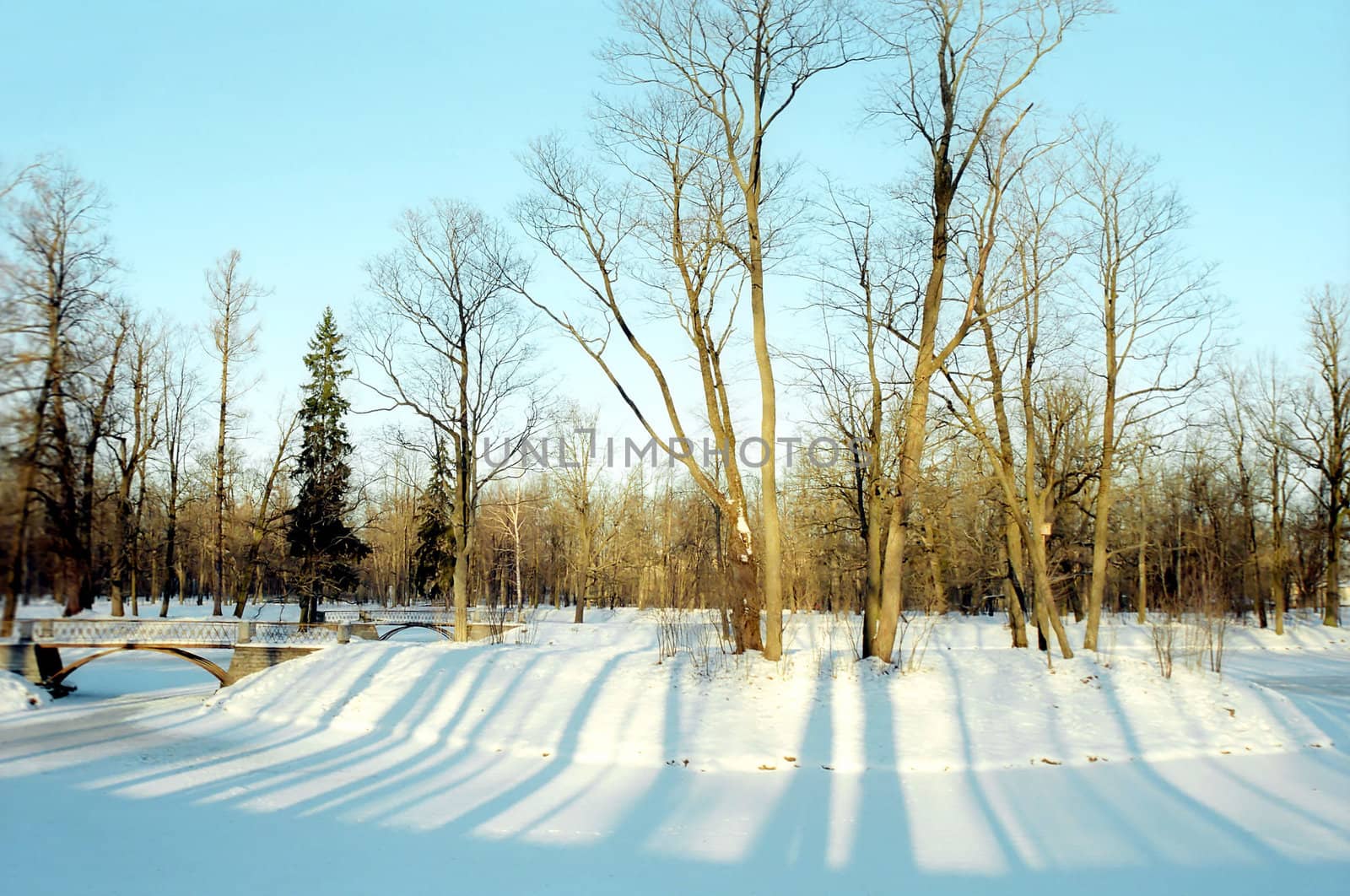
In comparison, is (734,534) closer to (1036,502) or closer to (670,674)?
(670,674)

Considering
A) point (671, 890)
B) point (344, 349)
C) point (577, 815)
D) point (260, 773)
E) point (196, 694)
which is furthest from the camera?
point (344, 349)

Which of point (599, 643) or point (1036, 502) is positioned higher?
point (1036, 502)

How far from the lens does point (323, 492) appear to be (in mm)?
34500

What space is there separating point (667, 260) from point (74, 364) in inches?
425

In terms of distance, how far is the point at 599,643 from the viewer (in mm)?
25266

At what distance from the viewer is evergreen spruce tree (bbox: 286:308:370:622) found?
113ft

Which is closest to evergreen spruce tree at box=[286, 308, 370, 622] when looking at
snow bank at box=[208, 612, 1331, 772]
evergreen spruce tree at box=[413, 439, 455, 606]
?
evergreen spruce tree at box=[413, 439, 455, 606]

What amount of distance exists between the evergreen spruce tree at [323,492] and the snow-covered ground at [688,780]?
16886 millimetres

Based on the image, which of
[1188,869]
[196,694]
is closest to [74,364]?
[1188,869]

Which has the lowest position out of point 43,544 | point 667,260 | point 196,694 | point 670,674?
point 196,694

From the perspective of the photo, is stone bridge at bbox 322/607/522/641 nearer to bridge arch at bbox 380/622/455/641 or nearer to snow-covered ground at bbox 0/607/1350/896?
bridge arch at bbox 380/622/455/641

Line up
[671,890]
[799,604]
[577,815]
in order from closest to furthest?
[671,890], [577,815], [799,604]

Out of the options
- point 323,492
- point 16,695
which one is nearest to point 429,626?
point 323,492

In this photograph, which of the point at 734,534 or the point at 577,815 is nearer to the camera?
the point at 577,815
